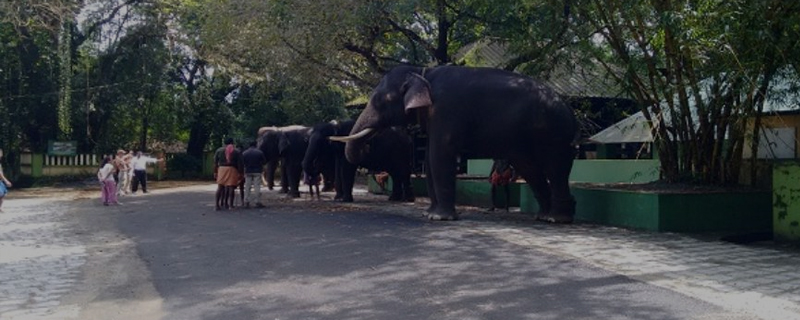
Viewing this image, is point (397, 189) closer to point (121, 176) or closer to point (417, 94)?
point (417, 94)

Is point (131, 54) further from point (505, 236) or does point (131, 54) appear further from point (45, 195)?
point (505, 236)

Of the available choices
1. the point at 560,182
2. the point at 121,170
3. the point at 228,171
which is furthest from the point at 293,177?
the point at 560,182

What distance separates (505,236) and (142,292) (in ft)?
17.1

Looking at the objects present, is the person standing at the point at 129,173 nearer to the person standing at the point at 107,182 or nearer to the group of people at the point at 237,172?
the person standing at the point at 107,182

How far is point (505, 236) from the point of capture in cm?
1110

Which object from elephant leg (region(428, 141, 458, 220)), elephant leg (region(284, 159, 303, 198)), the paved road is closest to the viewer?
the paved road

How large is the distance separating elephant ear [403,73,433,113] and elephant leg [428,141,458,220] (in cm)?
70

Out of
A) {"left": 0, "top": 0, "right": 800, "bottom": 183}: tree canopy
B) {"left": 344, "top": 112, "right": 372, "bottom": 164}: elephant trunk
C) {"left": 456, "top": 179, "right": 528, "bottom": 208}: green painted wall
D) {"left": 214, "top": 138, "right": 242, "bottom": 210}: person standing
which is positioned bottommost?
{"left": 456, "top": 179, "right": 528, "bottom": 208}: green painted wall

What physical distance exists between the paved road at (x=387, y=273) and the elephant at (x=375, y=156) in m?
5.08

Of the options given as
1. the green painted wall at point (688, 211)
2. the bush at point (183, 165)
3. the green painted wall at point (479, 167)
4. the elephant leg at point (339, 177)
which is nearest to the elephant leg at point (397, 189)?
the elephant leg at point (339, 177)

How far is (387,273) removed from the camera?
327 inches

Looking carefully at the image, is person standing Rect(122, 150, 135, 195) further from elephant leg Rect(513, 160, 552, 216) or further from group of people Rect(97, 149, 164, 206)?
elephant leg Rect(513, 160, 552, 216)

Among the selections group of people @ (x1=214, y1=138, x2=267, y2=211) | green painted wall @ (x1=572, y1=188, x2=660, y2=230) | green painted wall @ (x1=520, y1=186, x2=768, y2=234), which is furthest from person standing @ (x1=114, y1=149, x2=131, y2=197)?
green painted wall @ (x1=520, y1=186, x2=768, y2=234)

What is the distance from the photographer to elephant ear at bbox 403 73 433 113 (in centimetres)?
1317
